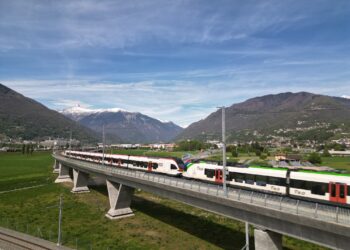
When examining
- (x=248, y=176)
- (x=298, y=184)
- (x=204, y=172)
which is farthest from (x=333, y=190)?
(x=204, y=172)

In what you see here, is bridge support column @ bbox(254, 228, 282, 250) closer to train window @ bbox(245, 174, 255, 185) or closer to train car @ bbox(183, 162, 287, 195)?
train car @ bbox(183, 162, 287, 195)

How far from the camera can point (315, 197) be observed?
1247 inches

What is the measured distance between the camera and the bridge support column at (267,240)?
1061 inches

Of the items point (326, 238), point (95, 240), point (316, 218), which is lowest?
point (95, 240)

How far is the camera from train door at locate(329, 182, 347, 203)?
96.0ft

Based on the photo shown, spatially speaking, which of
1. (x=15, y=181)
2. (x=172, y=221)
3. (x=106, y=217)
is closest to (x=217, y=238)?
(x=172, y=221)

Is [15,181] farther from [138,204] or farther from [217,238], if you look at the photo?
[217,238]

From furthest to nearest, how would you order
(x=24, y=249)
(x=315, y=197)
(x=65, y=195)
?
(x=65, y=195) → (x=24, y=249) → (x=315, y=197)

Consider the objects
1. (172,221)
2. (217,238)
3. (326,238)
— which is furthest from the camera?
(172,221)

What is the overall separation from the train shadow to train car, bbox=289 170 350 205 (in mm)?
10591

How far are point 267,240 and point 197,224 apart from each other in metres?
22.9

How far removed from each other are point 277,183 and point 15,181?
82967 millimetres

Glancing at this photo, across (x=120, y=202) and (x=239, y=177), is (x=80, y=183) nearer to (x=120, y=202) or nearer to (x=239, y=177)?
(x=120, y=202)

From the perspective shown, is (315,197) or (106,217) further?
(106,217)
